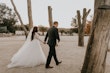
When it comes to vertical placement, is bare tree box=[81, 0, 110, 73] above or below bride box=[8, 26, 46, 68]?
above

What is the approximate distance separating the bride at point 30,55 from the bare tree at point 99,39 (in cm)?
572

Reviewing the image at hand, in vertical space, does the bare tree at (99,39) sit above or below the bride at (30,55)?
above

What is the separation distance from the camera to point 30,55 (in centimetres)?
1343

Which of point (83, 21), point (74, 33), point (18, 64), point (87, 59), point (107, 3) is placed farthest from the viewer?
point (74, 33)

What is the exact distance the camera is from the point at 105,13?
24.4ft

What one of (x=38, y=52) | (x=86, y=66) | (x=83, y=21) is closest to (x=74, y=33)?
(x=83, y=21)

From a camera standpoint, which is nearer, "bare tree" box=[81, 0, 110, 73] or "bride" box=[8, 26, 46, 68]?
"bare tree" box=[81, 0, 110, 73]

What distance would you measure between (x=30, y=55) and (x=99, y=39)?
636 cm

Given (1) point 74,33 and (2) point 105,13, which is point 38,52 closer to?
(2) point 105,13

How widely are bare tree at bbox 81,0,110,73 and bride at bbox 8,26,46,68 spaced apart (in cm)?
572

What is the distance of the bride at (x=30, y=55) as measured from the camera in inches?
521

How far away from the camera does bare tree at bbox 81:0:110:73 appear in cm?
743

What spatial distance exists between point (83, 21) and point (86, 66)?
17.1m

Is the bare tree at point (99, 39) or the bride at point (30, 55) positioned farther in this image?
the bride at point (30, 55)
